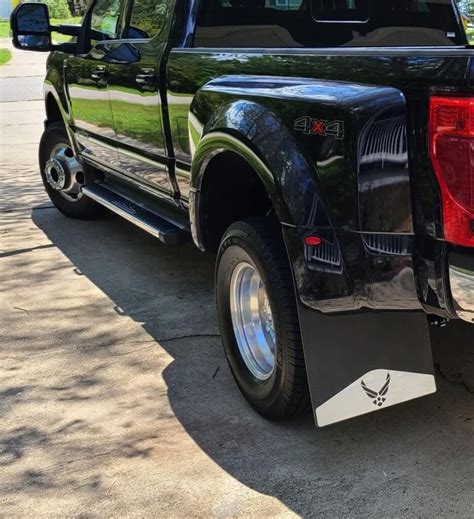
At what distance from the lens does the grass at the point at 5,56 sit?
23.7m

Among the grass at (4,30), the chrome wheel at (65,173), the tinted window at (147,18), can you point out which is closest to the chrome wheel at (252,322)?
the tinted window at (147,18)

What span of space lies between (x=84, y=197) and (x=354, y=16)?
9.08ft

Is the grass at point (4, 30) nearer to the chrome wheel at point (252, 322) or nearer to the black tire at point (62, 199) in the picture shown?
the black tire at point (62, 199)

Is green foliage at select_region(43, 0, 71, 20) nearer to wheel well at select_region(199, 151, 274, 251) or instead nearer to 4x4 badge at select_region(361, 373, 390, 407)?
wheel well at select_region(199, 151, 274, 251)

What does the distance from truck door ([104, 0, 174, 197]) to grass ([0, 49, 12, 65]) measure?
2004 centimetres

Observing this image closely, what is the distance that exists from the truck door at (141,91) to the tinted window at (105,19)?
0.25 meters

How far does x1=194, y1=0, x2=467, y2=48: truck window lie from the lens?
422 cm

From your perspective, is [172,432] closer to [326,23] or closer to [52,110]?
[326,23]

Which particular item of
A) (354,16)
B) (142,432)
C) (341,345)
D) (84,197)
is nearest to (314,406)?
(341,345)

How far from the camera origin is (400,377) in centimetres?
291

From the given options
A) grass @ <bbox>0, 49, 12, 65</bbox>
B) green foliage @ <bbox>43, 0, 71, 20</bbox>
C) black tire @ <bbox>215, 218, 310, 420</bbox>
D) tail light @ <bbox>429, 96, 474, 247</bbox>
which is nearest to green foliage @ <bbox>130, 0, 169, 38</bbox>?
black tire @ <bbox>215, 218, 310, 420</bbox>

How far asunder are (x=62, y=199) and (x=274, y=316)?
157 inches

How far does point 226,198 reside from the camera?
3.62 m

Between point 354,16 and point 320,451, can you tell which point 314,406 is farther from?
point 354,16
